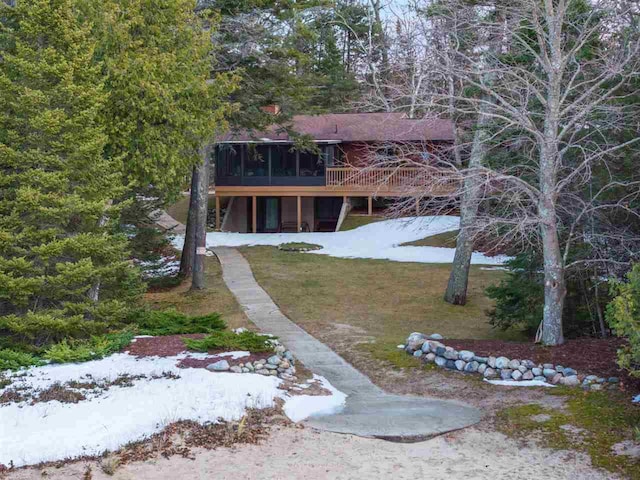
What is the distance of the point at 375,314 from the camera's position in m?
16.1

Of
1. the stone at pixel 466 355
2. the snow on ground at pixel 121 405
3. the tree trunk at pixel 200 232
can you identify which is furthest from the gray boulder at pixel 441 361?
the tree trunk at pixel 200 232

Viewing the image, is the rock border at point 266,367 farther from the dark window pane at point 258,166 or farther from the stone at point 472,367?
the dark window pane at point 258,166

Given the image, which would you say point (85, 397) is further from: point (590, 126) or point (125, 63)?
point (590, 126)

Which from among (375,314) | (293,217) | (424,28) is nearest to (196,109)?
(424,28)

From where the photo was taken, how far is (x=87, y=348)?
10.1 metres

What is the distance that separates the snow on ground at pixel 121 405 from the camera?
725 cm

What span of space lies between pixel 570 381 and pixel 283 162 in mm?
25772

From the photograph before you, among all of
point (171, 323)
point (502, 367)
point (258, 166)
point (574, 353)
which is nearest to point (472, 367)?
point (502, 367)

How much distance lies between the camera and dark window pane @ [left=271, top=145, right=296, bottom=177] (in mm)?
33500

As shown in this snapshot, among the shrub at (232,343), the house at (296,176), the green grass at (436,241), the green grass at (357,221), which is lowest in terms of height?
the shrub at (232,343)

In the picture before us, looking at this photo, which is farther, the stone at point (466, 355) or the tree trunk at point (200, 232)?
the tree trunk at point (200, 232)

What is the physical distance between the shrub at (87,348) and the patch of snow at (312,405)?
324 cm

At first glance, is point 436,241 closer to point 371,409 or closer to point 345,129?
point 345,129

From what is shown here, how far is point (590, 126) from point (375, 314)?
6.88m
